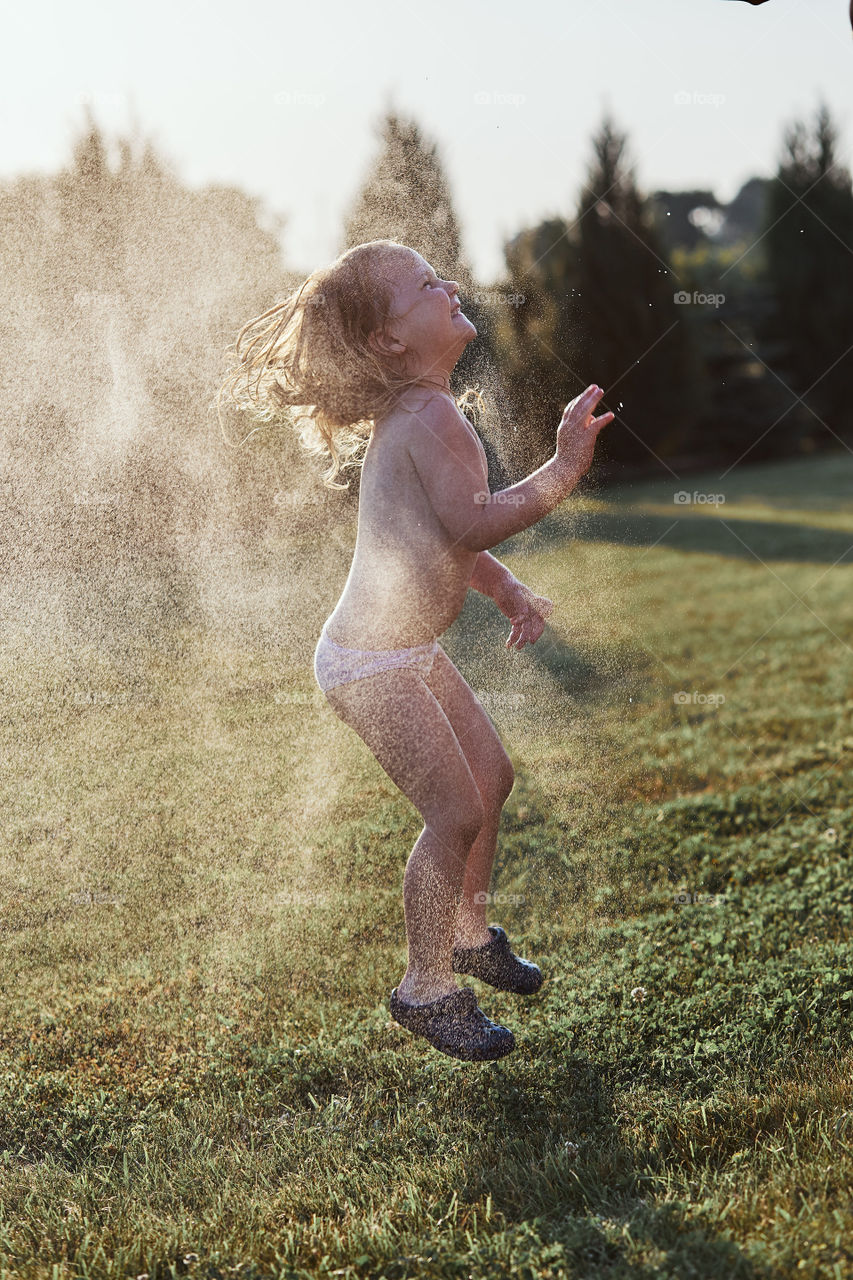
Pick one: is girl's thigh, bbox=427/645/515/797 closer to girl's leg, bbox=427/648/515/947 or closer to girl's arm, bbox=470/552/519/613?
girl's leg, bbox=427/648/515/947

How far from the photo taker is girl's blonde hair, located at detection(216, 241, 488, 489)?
2.40 metres

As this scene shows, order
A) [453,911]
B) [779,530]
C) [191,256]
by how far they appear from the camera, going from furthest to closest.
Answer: [779,530]
[191,256]
[453,911]

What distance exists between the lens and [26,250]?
3.35 meters

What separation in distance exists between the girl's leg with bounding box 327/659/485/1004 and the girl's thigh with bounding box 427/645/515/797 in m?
0.14

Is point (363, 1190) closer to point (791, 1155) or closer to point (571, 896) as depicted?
point (791, 1155)

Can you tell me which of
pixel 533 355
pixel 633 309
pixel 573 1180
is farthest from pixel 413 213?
pixel 633 309

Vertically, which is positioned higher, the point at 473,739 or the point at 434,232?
the point at 434,232

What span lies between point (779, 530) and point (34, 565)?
33.4ft

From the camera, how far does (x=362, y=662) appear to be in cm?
237

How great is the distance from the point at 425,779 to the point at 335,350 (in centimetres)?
94

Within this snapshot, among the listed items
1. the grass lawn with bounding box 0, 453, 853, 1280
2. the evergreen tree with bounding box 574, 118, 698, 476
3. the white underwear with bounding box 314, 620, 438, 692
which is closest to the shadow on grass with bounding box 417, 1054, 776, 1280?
the grass lawn with bounding box 0, 453, 853, 1280

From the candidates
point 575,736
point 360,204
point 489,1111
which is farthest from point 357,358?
point 575,736

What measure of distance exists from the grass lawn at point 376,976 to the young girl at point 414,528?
0.41m

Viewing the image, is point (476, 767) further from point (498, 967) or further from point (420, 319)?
point (420, 319)
